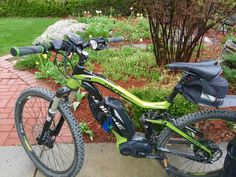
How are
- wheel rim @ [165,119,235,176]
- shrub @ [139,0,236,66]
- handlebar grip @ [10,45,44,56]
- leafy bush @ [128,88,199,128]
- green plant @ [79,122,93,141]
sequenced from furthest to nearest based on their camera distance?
shrub @ [139,0,236,66] → green plant @ [79,122,93,141] → leafy bush @ [128,88,199,128] → wheel rim @ [165,119,235,176] → handlebar grip @ [10,45,44,56]

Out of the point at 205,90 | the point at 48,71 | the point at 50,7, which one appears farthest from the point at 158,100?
the point at 50,7

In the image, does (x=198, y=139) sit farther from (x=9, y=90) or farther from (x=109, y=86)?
(x=9, y=90)

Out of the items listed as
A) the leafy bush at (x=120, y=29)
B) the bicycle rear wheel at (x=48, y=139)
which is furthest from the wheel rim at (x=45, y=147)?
the leafy bush at (x=120, y=29)

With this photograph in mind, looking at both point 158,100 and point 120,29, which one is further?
point 120,29

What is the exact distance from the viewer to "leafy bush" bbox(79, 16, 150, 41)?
6512 millimetres

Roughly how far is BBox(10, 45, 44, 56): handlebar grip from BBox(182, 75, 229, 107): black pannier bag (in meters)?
1.05

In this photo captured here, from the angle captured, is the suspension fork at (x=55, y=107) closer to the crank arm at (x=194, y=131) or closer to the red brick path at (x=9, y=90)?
the red brick path at (x=9, y=90)

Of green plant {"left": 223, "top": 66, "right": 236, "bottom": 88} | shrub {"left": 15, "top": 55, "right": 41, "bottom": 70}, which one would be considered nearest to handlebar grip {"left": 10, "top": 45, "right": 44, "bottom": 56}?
green plant {"left": 223, "top": 66, "right": 236, "bottom": 88}

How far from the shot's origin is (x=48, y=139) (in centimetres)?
279

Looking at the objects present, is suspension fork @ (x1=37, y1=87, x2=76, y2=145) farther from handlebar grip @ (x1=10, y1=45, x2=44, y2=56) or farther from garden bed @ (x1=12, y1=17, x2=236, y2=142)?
garden bed @ (x1=12, y1=17, x2=236, y2=142)

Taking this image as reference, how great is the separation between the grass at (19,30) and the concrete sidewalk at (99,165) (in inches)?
146

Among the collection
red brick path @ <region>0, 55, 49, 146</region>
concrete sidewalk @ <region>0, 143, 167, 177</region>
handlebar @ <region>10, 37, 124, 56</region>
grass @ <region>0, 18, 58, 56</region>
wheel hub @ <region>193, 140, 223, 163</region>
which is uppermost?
handlebar @ <region>10, 37, 124, 56</region>

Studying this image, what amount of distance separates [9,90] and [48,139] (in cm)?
202

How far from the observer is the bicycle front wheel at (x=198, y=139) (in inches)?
96.8
